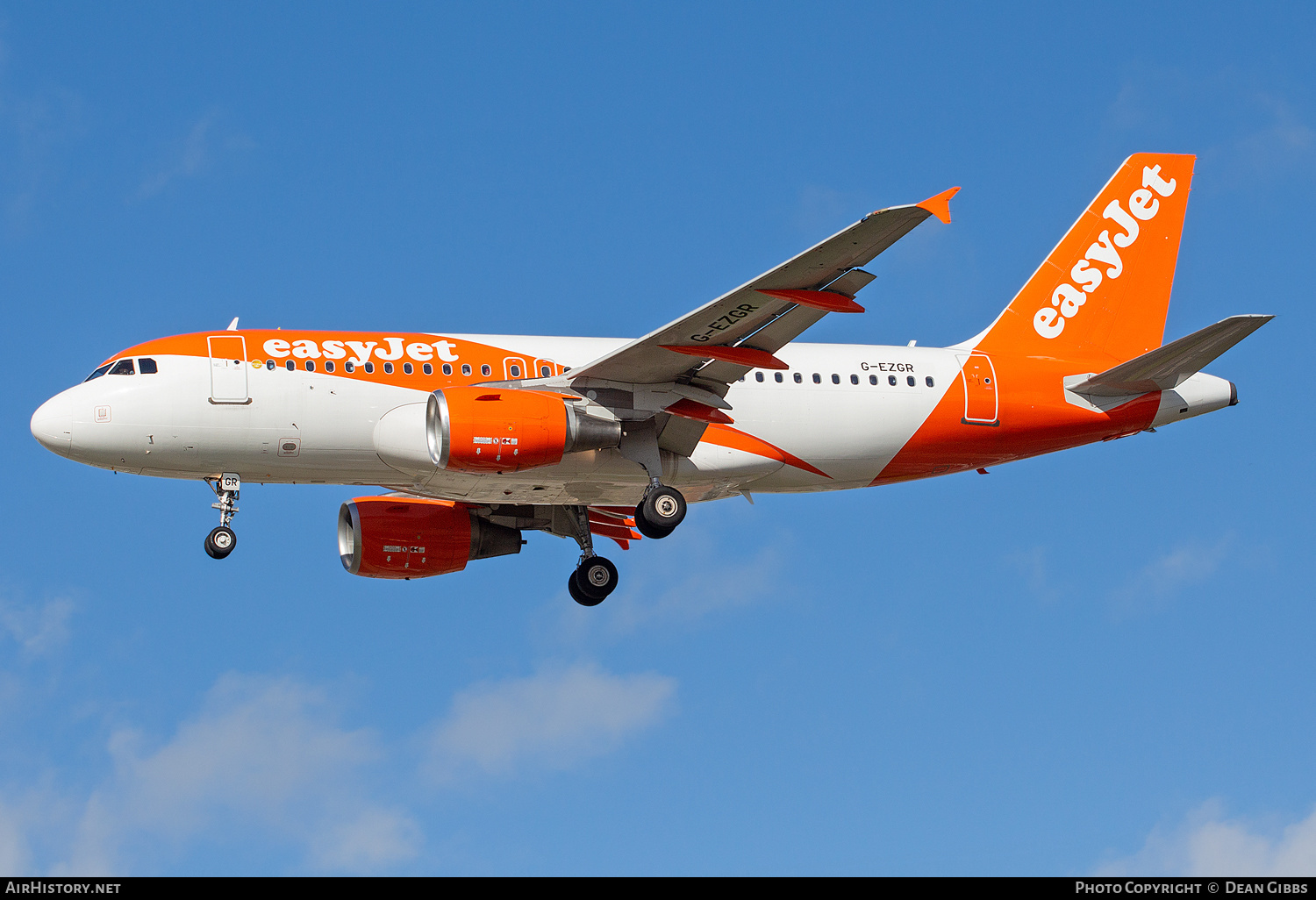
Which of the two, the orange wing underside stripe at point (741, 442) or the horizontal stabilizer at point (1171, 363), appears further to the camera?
the orange wing underside stripe at point (741, 442)

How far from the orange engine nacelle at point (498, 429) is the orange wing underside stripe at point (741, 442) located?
3.04 metres

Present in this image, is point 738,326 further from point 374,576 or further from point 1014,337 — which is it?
point 374,576

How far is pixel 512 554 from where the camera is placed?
1406 inches

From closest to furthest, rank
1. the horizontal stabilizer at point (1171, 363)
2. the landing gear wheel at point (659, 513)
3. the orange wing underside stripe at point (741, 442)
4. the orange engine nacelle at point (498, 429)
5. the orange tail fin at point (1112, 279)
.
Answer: the orange engine nacelle at point (498, 429) → the horizontal stabilizer at point (1171, 363) → the landing gear wheel at point (659, 513) → the orange wing underside stripe at point (741, 442) → the orange tail fin at point (1112, 279)

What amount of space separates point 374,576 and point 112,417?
7583mm

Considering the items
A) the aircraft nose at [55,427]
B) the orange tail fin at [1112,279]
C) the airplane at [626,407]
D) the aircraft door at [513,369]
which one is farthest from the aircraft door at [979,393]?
the aircraft nose at [55,427]

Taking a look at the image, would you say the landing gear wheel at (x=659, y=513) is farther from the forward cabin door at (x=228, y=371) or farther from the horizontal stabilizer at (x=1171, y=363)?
the horizontal stabilizer at (x=1171, y=363)

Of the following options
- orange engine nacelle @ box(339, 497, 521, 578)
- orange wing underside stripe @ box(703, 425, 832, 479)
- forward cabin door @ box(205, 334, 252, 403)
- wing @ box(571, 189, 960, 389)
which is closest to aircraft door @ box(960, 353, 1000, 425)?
orange wing underside stripe @ box(703, 425, 832, 479)

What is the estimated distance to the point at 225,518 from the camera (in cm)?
3012

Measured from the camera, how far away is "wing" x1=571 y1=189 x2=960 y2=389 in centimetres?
2536

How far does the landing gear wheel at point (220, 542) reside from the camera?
2988 cm

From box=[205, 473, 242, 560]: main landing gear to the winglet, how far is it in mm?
13970

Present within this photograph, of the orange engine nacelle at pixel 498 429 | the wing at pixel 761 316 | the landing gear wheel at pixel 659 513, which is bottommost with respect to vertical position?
the landing gear wheel at pixel 659 513

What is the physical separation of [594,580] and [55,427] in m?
11.3
